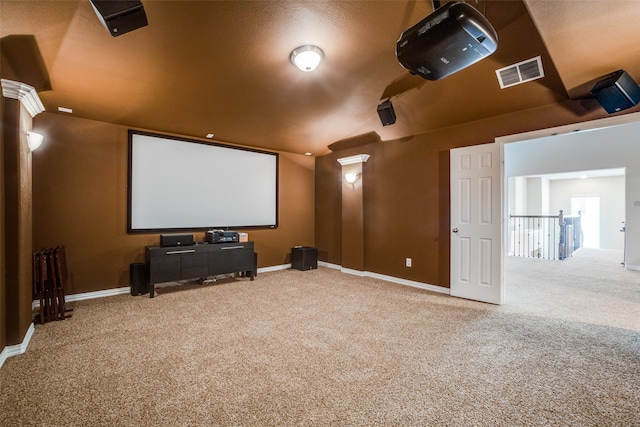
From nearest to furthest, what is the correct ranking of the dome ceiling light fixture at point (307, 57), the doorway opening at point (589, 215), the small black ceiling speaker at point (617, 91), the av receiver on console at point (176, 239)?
the small black ceiling speaker at point (617, 91)
the dome ceiling light fixture at point (307, 57)
the av receiver on console at point (176, 239)
the doorway opening at point (589, 215)

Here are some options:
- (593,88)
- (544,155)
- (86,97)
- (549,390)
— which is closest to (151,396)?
(549,390)

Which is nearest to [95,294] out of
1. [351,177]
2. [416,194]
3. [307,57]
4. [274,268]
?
[274,268]

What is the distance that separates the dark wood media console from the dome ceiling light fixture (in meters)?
2.88

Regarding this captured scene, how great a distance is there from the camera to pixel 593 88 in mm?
2844

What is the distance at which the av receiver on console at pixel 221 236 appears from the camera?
462cm

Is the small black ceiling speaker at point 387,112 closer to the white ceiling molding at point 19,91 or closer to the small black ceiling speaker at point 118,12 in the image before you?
the small black ceiling speaker at point 118,12

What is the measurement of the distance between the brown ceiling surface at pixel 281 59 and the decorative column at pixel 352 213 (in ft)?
4.21

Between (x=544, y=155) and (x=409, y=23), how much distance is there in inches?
302

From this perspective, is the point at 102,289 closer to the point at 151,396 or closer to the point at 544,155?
the point at 151,396

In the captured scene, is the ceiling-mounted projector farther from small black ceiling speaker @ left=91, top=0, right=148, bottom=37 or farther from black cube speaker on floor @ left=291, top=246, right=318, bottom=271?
black cube speaker on floor @ left=291, top=246, right=318, bottom=271

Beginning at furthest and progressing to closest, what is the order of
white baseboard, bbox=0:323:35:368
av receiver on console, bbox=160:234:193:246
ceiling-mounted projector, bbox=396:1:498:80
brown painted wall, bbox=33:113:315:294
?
av receiver on console, bbox=160:234:193:246 → brown painted wall, bbox=33:113:315:294 → white baseboard, bbox=0:323:35:368 → ceiling-mounted projector, bbox=396:1:498:80

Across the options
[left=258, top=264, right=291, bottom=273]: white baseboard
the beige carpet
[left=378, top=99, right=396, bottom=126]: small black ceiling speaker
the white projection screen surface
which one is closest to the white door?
the beige carpet

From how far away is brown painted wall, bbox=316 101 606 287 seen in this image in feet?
12.4

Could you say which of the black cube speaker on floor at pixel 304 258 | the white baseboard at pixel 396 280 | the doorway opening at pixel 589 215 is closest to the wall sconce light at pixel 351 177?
the black cube speaker on floor at pixel 304 258
